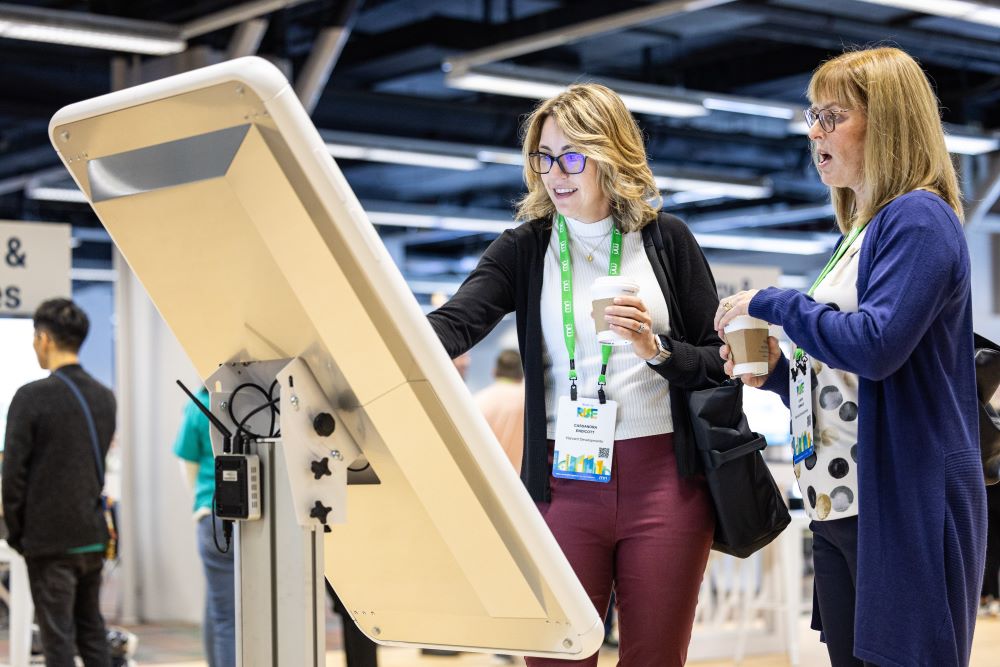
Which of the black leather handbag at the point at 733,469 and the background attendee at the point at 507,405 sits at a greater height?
the background attendee at the point at 507,405

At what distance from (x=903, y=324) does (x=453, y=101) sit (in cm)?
968

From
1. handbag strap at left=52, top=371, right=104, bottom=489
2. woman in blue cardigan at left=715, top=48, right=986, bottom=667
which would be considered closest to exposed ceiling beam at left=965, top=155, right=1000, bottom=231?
handbag strap at left=52, top=371, right=104, bottom=489

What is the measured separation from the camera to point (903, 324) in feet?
5.71

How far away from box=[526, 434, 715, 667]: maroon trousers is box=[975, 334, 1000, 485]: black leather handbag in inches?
17.4

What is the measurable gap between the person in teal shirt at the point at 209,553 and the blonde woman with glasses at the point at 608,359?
2625 mm

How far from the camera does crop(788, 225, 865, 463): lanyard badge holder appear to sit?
1.99 metres

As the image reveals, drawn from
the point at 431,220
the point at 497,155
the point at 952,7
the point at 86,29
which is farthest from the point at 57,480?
the point at 431,220

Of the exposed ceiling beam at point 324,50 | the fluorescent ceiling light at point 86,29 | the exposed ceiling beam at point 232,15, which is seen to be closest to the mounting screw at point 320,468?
the fluorescent ceiling light at point 86,29

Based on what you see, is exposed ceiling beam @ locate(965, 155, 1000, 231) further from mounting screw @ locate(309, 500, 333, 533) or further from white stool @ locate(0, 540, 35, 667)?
mounting screw @ locate(309, 500, 333, 533)

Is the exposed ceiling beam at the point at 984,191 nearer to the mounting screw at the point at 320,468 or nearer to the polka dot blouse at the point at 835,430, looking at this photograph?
the polka dot blouse at the point at 835,430

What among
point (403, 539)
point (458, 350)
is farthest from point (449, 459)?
point (458, 350)

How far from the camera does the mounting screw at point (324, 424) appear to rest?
147 centimetres

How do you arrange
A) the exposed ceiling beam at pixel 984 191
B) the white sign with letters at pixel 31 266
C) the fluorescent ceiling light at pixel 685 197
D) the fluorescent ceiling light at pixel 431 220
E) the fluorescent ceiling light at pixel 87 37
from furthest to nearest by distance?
the fluorescent ceiling light at pixel 685 197 → the fluorescent ceiling light at pixel 431 220 → the exposed ceiling beam at pixel 984 191 → the fluorescent ceiling light at pixel 87 37 → the white sign with letters at pixel 31 266

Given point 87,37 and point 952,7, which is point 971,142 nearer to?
point 952,7
